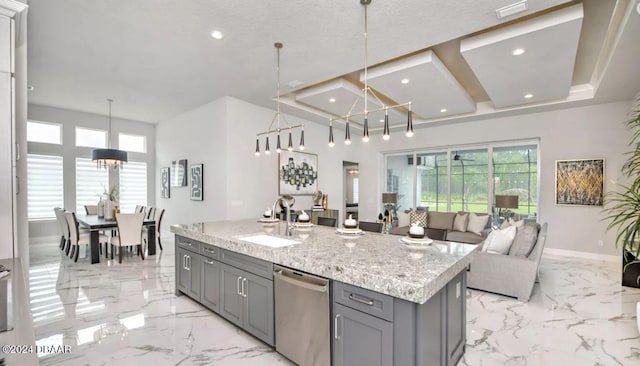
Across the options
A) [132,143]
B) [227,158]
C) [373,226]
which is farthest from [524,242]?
[132,143]

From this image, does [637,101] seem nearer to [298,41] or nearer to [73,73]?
[298,41]

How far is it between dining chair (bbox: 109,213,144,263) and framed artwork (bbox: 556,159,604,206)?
8149 millimetres

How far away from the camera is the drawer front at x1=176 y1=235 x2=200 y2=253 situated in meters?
3.08

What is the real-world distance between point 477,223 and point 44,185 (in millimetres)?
9391

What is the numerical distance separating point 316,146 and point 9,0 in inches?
228

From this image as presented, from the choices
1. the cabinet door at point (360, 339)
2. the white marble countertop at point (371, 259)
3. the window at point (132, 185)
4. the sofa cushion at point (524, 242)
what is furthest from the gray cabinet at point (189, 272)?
the window at point (132, 185)

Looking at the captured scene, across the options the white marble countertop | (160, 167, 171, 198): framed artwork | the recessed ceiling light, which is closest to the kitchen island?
the white marble countertop

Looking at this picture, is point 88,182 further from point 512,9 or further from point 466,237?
point 512,9

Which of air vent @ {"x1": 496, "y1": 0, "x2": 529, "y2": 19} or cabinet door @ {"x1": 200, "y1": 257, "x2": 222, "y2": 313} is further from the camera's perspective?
cabinet door @ {"x1": 200, "y1": 257, "x2": 222, "y2": 313}

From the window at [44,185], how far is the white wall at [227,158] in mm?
2346

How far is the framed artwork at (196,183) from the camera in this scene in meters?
5.91

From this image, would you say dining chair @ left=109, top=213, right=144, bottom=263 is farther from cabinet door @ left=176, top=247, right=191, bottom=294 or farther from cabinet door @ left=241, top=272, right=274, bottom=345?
cabinet door @ left=241, top=272, right=274, bottom=345

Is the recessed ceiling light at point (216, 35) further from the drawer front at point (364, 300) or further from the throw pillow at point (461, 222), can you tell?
the throw pillow at point (461, 222)

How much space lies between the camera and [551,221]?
5.89 m
